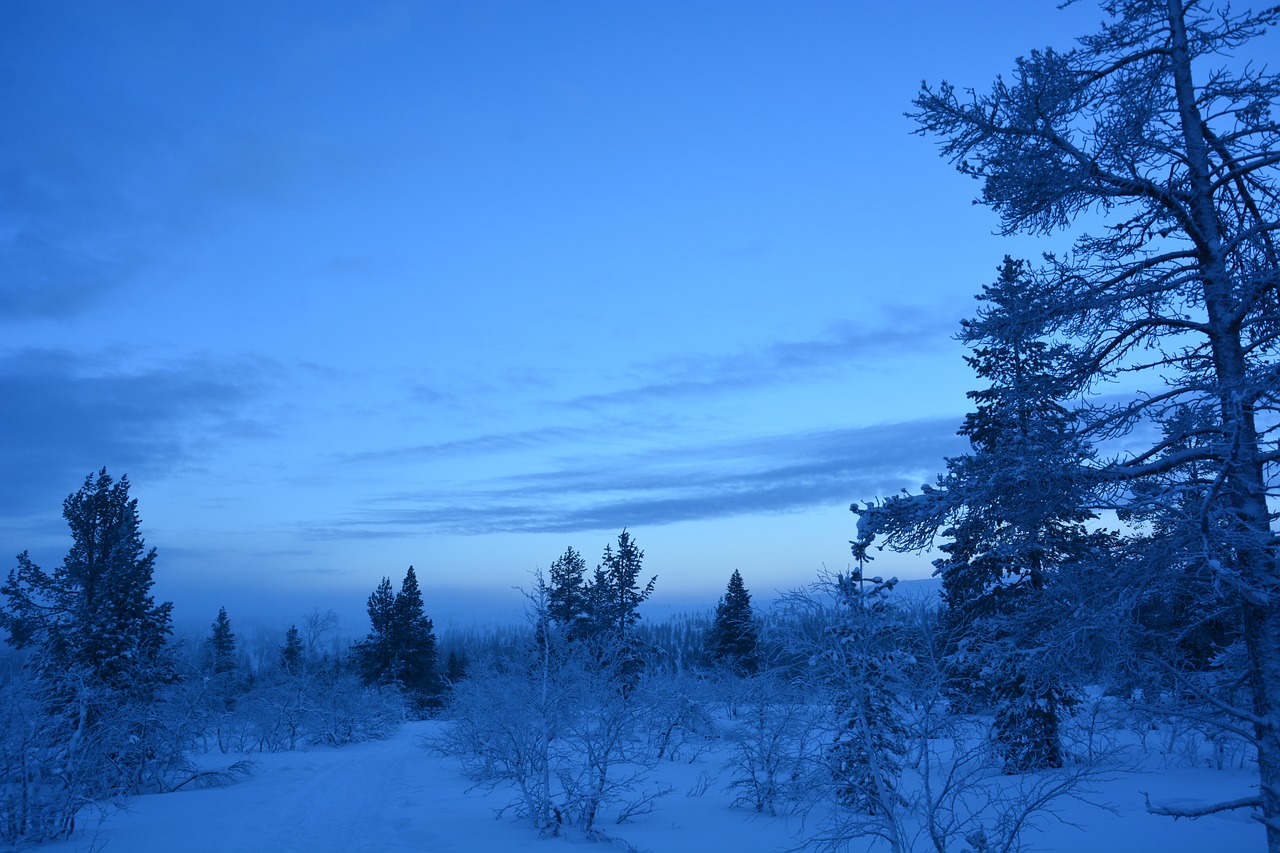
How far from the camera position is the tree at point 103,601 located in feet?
74.7

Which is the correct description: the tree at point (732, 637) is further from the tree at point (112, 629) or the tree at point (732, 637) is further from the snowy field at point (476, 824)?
the tree at point (112, 629)

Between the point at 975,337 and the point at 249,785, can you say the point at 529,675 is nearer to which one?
the point at 249,785

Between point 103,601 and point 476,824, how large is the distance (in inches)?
642

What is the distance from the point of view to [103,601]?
23422 millimetres

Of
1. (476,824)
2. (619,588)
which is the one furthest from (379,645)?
(476,824)

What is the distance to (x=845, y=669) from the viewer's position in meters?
7.93

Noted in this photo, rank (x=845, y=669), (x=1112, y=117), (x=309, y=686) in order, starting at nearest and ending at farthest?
(x=1112, y=117)
(x=845, y=669)
(x=309, y=686)

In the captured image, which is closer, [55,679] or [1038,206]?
[1038,206]

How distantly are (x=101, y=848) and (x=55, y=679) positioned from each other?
3.41 m

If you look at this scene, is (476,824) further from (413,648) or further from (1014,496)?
(413,648)

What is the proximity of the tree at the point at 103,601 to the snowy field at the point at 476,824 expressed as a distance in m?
5.55

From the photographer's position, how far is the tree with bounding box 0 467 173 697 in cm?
2277

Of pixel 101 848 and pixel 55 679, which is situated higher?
pixel 55 679

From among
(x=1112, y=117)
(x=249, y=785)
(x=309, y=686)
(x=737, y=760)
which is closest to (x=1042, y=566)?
(x=737, y=760)
